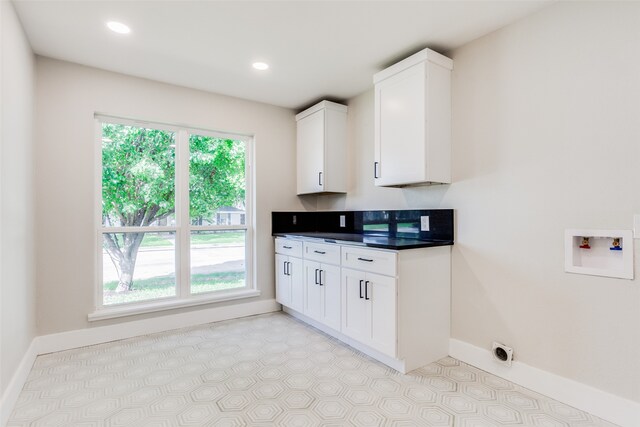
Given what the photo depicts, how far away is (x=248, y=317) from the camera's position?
3.62 meters

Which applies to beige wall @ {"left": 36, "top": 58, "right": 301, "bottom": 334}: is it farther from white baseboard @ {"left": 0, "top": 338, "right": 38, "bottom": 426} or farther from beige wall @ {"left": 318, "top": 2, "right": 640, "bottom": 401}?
beige wall @ {"left": 318, "top": 2, "right": 640, "bottom": 401}

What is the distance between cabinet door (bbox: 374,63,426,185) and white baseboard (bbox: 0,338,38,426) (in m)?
2.81

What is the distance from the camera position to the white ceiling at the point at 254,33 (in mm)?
2074

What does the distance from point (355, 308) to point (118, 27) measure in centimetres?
272

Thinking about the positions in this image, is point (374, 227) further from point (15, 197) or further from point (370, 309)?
point (15, 197)

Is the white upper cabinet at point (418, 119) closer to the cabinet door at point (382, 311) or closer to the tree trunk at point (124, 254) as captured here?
the cabinet door at point (382, 311)

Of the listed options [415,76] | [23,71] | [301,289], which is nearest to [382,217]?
[301,289]

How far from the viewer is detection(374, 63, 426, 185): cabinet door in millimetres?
2492

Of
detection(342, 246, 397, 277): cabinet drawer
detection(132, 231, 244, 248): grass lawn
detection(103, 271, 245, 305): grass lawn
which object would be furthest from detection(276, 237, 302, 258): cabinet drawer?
detection(342, 246, 397, 277): cabinet drawer

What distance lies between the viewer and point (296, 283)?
11.2ft

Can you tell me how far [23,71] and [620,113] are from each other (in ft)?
12.4

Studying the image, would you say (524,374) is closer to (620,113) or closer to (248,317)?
(620,113)

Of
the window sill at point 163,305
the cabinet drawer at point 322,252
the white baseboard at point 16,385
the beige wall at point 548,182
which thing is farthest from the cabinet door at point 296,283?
the white baseboard at point 16,385

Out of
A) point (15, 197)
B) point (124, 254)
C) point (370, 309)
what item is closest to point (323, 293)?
point (370, 309)
